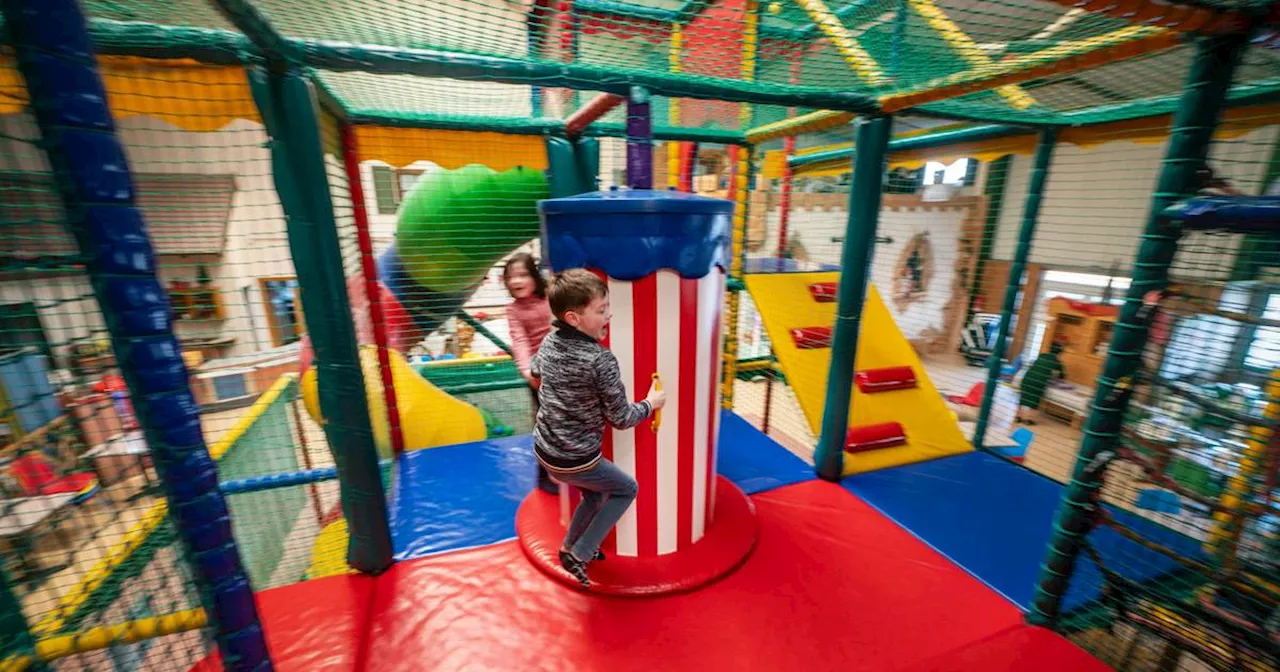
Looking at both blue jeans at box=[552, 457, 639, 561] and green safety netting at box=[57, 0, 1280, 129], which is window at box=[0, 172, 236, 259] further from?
blue jeans at box=[552, 457, 639, 561]

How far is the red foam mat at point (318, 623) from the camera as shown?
1633mm

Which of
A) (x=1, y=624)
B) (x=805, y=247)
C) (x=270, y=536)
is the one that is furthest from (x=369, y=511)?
(x=805, y=247)

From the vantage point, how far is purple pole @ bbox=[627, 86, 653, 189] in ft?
6.32

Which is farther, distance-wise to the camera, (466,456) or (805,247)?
(805,247)

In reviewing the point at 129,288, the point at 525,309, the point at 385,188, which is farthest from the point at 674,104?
the point at 385,188

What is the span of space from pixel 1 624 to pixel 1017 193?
879cm

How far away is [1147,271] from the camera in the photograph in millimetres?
1380

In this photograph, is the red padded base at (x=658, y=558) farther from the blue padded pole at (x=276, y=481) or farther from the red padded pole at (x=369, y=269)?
the red padded pole at (x=369, y=269)

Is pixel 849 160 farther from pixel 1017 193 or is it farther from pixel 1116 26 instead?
pixel 1017 193

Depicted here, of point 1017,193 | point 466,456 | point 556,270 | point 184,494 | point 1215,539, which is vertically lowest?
point 466,456

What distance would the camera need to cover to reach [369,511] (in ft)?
6.45

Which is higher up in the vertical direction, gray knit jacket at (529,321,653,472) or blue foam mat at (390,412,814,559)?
gray knit jacket at (529,321,653,472)

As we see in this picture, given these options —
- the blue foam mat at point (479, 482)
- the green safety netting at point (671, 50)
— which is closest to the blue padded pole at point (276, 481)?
the blue foam mat at point (479, 482)

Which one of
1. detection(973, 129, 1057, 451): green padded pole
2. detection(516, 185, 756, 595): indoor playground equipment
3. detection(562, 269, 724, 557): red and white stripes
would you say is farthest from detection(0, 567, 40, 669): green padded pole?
detection(973, 129, 1057, 451): green padded pole
